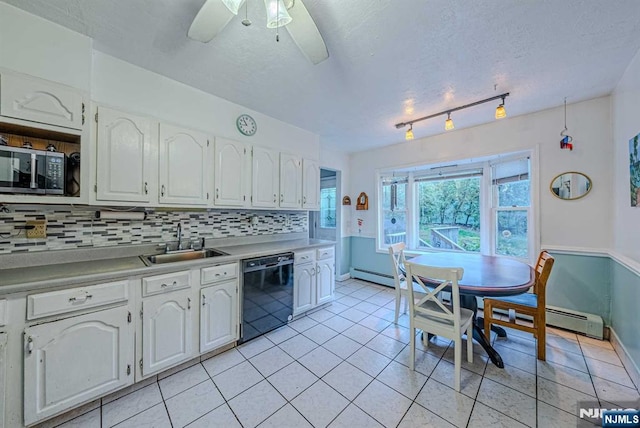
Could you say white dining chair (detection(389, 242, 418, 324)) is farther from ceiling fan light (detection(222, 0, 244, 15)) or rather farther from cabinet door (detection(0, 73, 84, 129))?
cabinet door (detection(0, 73, 84, 129))

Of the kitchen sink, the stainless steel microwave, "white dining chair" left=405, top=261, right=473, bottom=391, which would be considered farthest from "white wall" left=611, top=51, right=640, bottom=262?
the stainless steel microwave

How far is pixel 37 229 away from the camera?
1.71 metres

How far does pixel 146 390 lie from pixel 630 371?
3741 mm

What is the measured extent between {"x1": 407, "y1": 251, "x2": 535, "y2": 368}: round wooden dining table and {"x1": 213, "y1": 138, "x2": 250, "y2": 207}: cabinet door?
214 centimetres

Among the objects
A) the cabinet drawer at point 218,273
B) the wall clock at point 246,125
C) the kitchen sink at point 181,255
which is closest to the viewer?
the cabinet drawer at point 218,273

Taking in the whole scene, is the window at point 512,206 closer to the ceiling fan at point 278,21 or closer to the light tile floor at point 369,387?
the light tile floor at point 369,387

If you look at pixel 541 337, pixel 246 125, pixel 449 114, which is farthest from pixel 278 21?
pixel 541 337

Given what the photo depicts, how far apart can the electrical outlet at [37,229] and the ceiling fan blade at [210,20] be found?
1.74m

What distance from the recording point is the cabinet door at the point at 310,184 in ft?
10.8

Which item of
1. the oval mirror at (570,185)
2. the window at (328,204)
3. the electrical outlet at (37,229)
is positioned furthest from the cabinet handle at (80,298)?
the oval mirror at (570,185)

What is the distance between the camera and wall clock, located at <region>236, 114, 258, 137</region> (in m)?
2.71

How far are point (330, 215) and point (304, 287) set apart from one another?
2.16 meters

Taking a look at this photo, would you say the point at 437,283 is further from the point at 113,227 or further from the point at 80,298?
the point at 113,227

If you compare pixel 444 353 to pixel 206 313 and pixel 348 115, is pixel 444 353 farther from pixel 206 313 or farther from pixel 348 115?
pixel 348 115
